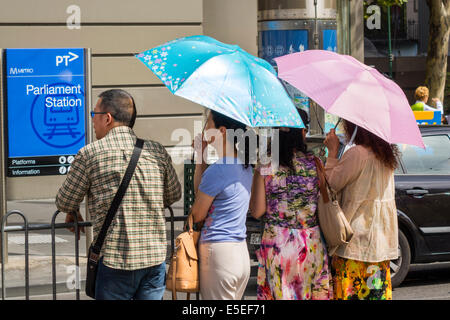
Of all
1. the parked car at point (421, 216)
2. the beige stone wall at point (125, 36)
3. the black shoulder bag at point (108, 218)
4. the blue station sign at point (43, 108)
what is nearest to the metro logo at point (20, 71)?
the blue station sign at point (43, 108)

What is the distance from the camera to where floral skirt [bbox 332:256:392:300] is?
494cm

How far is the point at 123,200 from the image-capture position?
4359mm

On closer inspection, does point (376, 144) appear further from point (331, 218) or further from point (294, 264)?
point (294, 264)

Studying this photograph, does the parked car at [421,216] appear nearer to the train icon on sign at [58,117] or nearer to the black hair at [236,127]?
the train icon on sign at [58,117]

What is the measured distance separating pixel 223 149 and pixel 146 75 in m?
8.94

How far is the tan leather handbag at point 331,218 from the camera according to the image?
15.6ft

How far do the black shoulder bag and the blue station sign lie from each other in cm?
444

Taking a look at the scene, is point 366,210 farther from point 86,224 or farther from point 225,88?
point 86,224

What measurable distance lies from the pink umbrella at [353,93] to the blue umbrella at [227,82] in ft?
0.48

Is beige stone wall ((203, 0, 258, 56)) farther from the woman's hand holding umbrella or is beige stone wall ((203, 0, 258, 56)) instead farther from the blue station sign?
the woman's hand holding umbrella

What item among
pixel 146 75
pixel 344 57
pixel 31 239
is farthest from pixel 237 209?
pixel 146 75

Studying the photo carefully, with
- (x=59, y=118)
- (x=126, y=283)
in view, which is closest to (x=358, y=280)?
(x=126, y=283)

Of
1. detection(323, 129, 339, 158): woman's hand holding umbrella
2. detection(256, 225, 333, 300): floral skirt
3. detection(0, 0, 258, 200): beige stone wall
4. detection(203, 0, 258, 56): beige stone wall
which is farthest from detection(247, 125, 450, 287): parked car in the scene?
detection(203, 0, 258, 56): beige stone wall

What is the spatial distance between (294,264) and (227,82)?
1162mm
